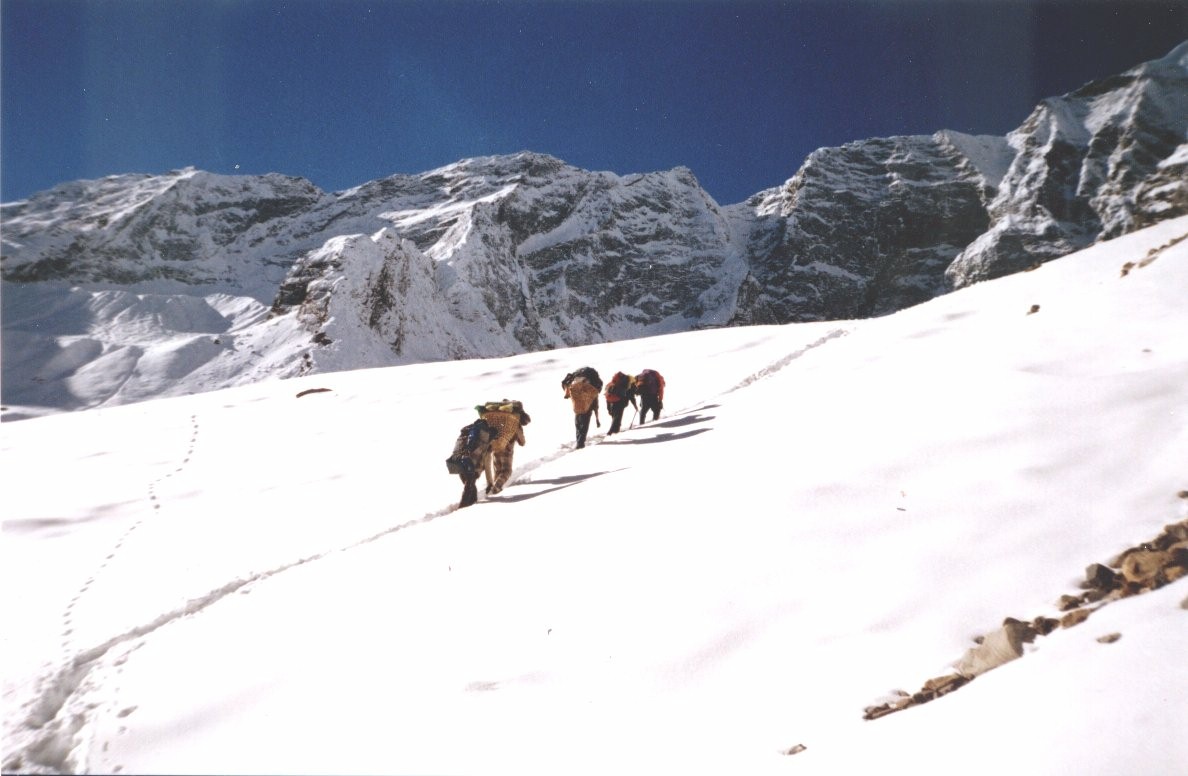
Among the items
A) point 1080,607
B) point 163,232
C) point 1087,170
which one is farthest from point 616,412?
point 1087,170

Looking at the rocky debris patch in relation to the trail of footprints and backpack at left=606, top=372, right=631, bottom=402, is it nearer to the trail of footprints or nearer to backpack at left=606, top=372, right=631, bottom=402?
the trail of footprints

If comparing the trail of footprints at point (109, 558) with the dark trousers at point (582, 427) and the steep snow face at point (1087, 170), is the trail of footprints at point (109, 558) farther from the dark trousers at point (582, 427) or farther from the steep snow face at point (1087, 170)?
the steep snow face at point (1087, 170)

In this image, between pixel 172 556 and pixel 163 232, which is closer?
pixel 172 556

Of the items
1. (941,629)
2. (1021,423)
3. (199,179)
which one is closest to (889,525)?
(941,629)

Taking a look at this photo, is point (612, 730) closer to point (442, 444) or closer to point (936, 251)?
point (442, 444)

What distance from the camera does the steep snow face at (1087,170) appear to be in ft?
365

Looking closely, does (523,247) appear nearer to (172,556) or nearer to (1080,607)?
(172,556)

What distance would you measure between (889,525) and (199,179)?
126198 mm

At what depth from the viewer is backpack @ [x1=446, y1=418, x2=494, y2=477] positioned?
6855mm

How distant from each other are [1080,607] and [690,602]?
69.9 inches

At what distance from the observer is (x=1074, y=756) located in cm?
198

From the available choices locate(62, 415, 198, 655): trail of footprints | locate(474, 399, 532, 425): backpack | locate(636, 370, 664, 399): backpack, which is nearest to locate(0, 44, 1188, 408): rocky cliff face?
locate(62, 415, 198, 655): trail of footprints

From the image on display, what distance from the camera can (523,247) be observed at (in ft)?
410

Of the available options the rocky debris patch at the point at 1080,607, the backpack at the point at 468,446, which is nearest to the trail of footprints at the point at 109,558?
the backpack at the point at 468,446
